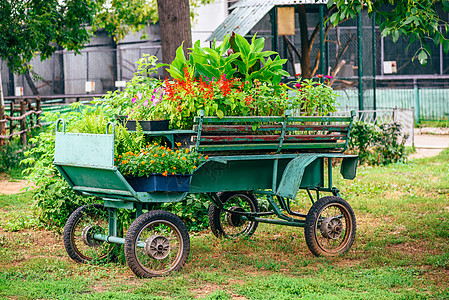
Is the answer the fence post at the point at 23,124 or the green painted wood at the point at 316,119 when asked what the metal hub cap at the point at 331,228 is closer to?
the green painted wood at the point at 316,119

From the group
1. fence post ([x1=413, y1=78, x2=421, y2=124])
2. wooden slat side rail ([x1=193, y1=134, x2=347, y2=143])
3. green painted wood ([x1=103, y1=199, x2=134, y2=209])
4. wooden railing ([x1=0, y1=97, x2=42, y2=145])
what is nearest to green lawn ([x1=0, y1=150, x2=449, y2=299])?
green painted wood ([x1=103, y1=199, x2=134, y2=209])

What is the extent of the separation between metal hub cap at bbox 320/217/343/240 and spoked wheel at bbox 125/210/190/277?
144 centimetres

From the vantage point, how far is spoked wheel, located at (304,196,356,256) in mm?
5766

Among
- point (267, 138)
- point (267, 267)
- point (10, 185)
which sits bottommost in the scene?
point (267, 267)

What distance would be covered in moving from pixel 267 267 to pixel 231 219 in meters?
1.24

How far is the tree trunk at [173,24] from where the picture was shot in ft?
29.3

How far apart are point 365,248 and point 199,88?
2.46 metres

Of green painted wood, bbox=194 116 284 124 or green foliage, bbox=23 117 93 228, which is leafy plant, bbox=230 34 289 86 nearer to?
green painted wood, bbox=194 116 284 124

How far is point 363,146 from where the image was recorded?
12742 mm

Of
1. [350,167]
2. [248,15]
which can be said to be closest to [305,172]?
[350,167]

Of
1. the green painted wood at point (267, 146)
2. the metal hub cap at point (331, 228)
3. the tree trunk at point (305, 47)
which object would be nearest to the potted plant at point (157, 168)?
the green painted wood at point (267, 146)

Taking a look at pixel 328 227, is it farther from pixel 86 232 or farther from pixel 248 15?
pixel 248 15

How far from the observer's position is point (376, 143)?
12758 millimetres

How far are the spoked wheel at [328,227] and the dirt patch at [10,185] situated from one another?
21.5 ft
